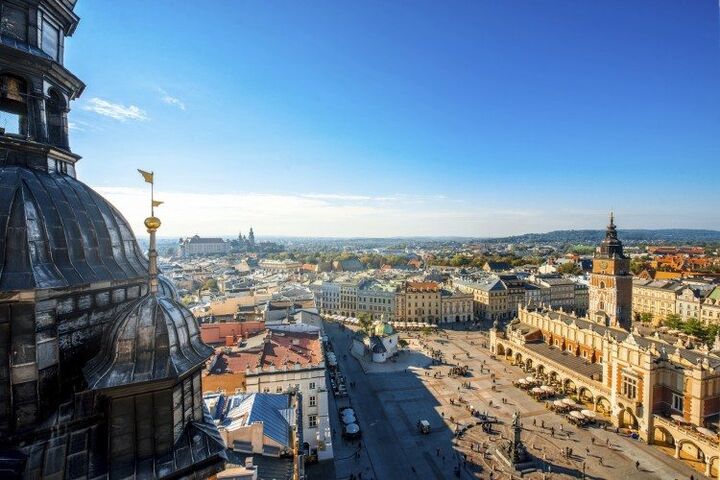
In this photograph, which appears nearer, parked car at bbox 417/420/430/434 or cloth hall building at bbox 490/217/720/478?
cloth hall building at bbox 490/217/720/478

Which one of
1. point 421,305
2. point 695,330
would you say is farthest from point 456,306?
point 695,330

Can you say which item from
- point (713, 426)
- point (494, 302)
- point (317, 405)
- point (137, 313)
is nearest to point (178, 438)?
point (137, 313)

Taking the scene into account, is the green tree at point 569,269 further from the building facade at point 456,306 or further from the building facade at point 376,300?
the building facade at point 376,300

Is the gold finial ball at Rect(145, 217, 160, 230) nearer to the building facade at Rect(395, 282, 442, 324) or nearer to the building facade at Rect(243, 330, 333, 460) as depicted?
the building facade at Rect(243, 330, 333, 460)

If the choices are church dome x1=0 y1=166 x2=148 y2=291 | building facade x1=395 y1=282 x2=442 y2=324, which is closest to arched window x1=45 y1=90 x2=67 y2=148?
church dome x1=0 y1=166 x2=148 y2=291

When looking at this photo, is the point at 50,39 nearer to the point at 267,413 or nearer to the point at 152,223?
the point at 152,223

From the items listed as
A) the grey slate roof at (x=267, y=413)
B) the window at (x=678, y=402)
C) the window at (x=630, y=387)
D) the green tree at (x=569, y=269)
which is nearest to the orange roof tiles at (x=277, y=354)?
the grey slate roof at (x=267, y=413)

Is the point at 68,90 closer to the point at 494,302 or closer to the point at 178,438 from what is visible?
the point at 178,438
